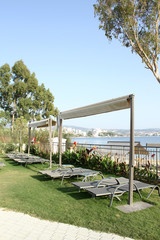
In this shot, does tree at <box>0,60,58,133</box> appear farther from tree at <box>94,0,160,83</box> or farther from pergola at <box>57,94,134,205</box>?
pergola at <box>57,94,134,205</box>

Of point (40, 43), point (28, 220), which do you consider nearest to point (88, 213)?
point (28, 220)

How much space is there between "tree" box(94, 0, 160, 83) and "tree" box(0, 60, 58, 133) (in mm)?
22508

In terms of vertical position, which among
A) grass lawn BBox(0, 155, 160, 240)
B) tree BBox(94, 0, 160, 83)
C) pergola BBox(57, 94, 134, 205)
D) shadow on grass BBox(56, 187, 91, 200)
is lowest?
shadow on grass BBox(56, 187, 91, 200)

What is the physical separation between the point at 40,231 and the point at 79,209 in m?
1.14

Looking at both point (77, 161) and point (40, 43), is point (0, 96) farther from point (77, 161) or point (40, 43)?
point (77, 161)

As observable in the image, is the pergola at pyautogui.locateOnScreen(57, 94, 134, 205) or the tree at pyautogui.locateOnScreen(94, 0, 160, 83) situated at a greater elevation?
the tree at pyautogui.locateOnScreen(94, 0, 160, 83)

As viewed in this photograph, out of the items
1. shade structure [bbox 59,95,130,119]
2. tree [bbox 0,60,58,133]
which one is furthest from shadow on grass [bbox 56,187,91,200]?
tree [bbox 0,60,58,133]

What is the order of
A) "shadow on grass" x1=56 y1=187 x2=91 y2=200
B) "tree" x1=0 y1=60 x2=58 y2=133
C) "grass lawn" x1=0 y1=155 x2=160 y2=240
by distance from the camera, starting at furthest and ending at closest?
"tree" x1=0 y1=60 x2=58 y2=133 < "shadow on grass" x1=56 y1=187 x2=91 y2=200 < "grass lawn" x1=0 y1=155 x2=160 y2=240

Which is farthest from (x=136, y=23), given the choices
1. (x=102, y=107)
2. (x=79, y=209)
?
(x=79, y=209)

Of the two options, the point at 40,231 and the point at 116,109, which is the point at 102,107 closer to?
the point at 116,109

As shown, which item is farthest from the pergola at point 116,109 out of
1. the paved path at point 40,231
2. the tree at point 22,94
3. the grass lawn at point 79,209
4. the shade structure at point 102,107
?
the tree at point 22,94

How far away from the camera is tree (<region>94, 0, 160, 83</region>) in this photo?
33.8 feet

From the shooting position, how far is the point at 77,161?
1034 cm

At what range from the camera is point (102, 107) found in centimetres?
562
